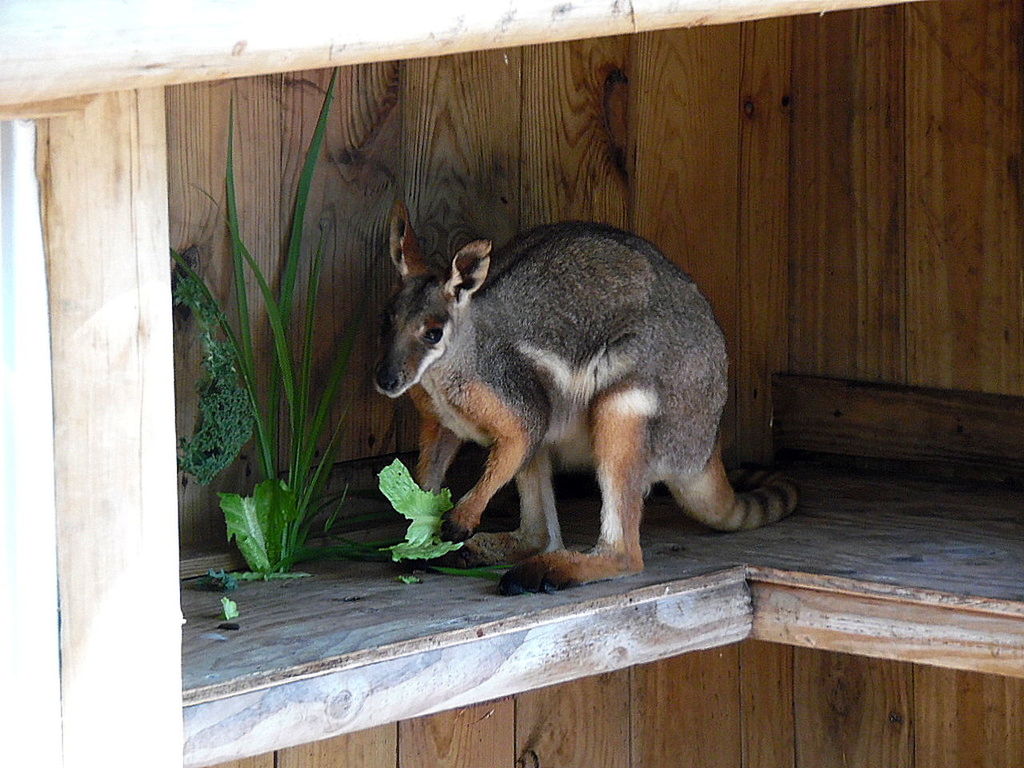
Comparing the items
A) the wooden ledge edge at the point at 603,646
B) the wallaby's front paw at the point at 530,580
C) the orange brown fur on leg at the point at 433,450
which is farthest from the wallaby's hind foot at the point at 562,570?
the orange brown fur on leg at the point at 433,450

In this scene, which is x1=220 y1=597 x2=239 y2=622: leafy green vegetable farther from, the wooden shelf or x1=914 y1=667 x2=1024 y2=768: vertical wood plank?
x1=914 y1=667 x2=1024 y2=768: vertical wood plank

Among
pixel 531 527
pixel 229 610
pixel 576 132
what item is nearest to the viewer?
pixel 229 610

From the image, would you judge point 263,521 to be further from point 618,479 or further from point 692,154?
point 692,154

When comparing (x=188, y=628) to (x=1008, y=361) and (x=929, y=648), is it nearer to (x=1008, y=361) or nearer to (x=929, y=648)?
(x=929, y=648)

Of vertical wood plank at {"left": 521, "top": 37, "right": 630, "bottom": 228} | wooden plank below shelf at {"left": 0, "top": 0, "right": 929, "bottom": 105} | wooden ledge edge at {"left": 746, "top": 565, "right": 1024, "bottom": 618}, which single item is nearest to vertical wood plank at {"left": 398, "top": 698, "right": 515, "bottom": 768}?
wooden ledge edge at {"left": 746, "top": 565, "right": 1024, "bottom": 618}

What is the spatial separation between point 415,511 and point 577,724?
1.16 metres

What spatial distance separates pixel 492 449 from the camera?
3.37m

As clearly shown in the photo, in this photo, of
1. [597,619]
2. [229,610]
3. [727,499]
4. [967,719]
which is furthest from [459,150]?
[967,719]

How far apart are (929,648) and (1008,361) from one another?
1.16m

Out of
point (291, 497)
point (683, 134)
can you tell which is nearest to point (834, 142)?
point (683, 134)

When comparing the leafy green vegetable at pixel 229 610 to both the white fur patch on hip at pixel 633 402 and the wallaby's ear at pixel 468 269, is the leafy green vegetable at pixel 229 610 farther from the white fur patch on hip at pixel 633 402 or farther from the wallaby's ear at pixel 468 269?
the white fur patch on hip at pixel 633 402

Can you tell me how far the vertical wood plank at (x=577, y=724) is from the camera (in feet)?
13.4

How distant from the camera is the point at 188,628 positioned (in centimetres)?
281

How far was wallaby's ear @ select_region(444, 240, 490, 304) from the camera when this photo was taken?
3.25m
